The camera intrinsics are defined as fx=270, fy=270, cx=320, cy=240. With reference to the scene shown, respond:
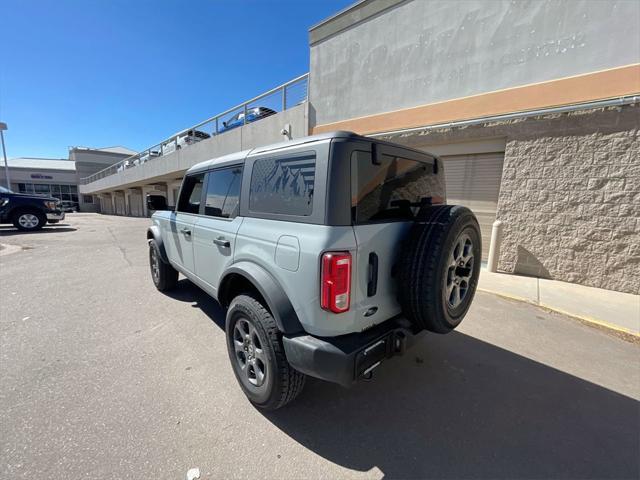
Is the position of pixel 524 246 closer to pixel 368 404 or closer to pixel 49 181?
pixel 368 404

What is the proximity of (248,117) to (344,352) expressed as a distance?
1284 centimetres

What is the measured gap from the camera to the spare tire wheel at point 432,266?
183 cm

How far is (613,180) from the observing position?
15.2ft

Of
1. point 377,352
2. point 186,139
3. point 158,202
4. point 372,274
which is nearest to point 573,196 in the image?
point 372,274

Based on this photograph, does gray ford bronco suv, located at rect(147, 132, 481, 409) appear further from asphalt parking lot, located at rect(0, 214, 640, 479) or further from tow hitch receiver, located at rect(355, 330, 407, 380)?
asphalt parking lot, located at rect(0, 214, 640, 479)

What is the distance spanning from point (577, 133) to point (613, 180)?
39.7 inches

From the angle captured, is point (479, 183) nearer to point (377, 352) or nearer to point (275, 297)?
point (377, 352)

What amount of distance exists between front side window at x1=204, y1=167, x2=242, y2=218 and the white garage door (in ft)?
18.2

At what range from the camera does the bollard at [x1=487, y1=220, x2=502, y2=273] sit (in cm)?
577

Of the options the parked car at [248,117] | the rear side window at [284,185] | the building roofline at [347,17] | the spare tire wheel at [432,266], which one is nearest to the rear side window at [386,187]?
the spare tire wheel at [432,266]

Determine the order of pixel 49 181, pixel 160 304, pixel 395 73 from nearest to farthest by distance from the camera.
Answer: pixel 160 304 < pixel 395 73 < pixel 49 181

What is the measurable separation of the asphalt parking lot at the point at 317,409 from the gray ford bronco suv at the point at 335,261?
15.1 inches

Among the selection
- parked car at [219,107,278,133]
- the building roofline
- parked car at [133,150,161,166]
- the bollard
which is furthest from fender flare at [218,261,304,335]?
parked car at [133,150,161,166]

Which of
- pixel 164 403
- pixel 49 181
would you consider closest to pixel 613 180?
pixel 164 403
